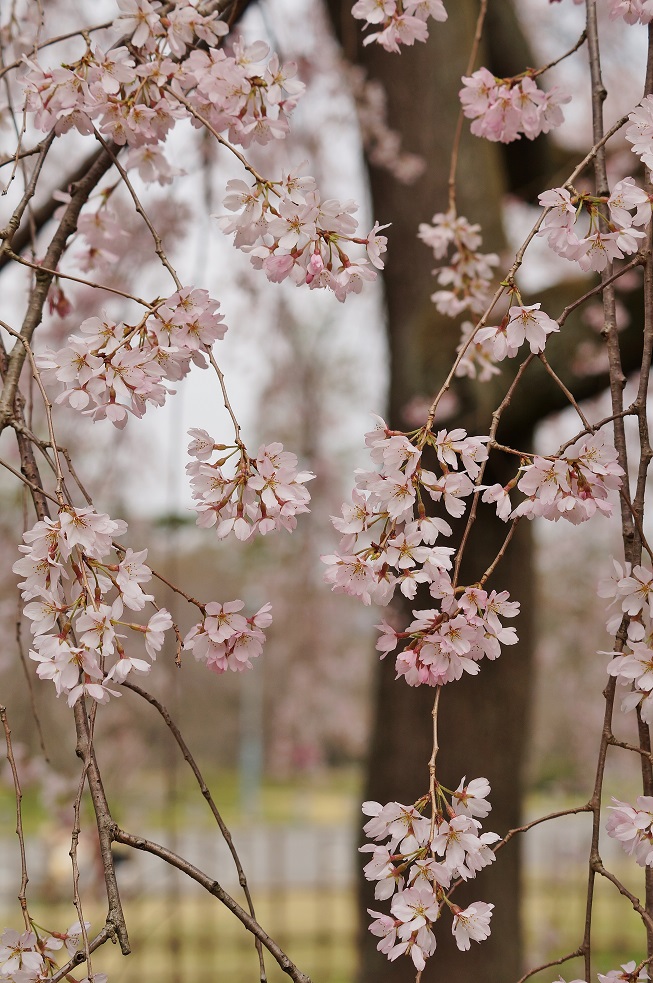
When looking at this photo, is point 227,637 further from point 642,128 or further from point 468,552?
point 468,552

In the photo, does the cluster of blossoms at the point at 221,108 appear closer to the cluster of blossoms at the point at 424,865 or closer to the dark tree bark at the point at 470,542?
the cluster of blossoms at the point at 424,865

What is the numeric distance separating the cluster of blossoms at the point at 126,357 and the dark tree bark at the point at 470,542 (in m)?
1.51

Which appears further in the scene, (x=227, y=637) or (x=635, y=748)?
(x=227, y=637)

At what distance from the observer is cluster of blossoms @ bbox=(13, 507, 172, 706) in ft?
2.63

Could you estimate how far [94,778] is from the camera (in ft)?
2.67

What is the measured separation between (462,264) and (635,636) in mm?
733

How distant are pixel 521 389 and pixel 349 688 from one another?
806 cm

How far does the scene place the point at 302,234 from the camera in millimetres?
924

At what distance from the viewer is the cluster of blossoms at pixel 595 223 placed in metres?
0.88

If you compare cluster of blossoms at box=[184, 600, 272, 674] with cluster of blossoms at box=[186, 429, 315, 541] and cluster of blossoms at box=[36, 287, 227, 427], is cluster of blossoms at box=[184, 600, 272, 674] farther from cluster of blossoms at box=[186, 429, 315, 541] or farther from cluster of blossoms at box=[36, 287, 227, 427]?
cluster of blossoms at box=[36, 287, 227, 427]

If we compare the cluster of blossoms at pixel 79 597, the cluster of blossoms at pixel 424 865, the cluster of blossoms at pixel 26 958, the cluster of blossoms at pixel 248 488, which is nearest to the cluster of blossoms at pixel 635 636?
the cluster of blossoms at pixel 424 865

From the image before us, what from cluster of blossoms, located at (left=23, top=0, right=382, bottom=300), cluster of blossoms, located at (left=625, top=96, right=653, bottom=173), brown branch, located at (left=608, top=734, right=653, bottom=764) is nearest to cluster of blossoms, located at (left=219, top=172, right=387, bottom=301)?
cluster of blossoms, located at (left=23, top=0, right=382, bottom=300)

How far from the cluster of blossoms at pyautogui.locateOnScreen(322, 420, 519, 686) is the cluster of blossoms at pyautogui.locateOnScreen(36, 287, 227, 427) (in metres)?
0.21

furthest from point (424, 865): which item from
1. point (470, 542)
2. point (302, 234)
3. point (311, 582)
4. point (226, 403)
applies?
point (311, 582)
